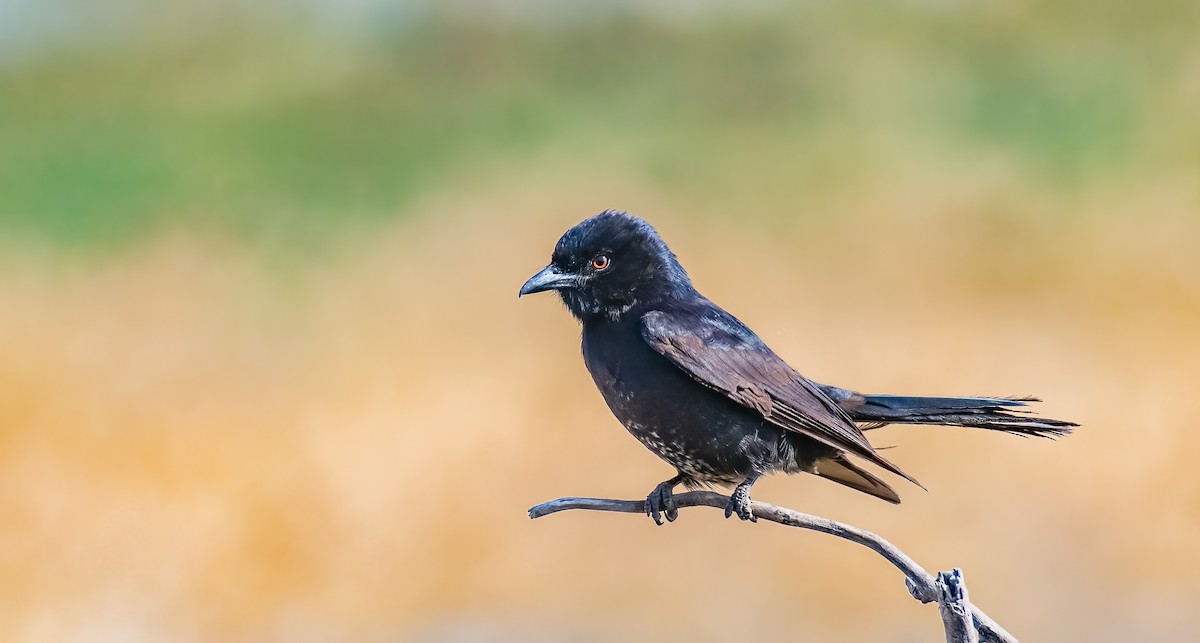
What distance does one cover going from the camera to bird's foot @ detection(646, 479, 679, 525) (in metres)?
4.17

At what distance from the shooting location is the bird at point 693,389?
13.3 feet

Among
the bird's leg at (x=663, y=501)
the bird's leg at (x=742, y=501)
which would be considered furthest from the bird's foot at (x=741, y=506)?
the bird's leg at (x=663, y=501)

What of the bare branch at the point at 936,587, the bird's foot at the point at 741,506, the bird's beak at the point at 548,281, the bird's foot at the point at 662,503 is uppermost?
the bird's beak at the point at 548,281

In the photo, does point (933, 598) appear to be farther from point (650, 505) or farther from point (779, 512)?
point (650, 505)

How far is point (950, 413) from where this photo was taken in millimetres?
4160

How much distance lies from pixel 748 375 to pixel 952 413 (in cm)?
72

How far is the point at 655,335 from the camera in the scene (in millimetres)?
4113

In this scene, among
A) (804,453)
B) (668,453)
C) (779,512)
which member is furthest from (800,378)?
(779,512)

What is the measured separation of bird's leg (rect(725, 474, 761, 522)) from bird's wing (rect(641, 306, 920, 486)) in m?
0.23

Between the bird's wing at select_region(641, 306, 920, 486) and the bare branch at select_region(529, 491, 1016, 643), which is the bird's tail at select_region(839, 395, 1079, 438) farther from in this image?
the bare branch at select_region(529, 491, 1016, 643)

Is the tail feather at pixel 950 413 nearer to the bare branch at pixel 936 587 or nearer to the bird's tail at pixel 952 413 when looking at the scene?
the bird's tail at pixel 952 413

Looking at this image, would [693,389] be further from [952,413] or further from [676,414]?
[952,413]

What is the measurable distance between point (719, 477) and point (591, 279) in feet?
2.74

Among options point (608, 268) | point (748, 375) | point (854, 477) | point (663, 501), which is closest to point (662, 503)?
point (663, 501)
